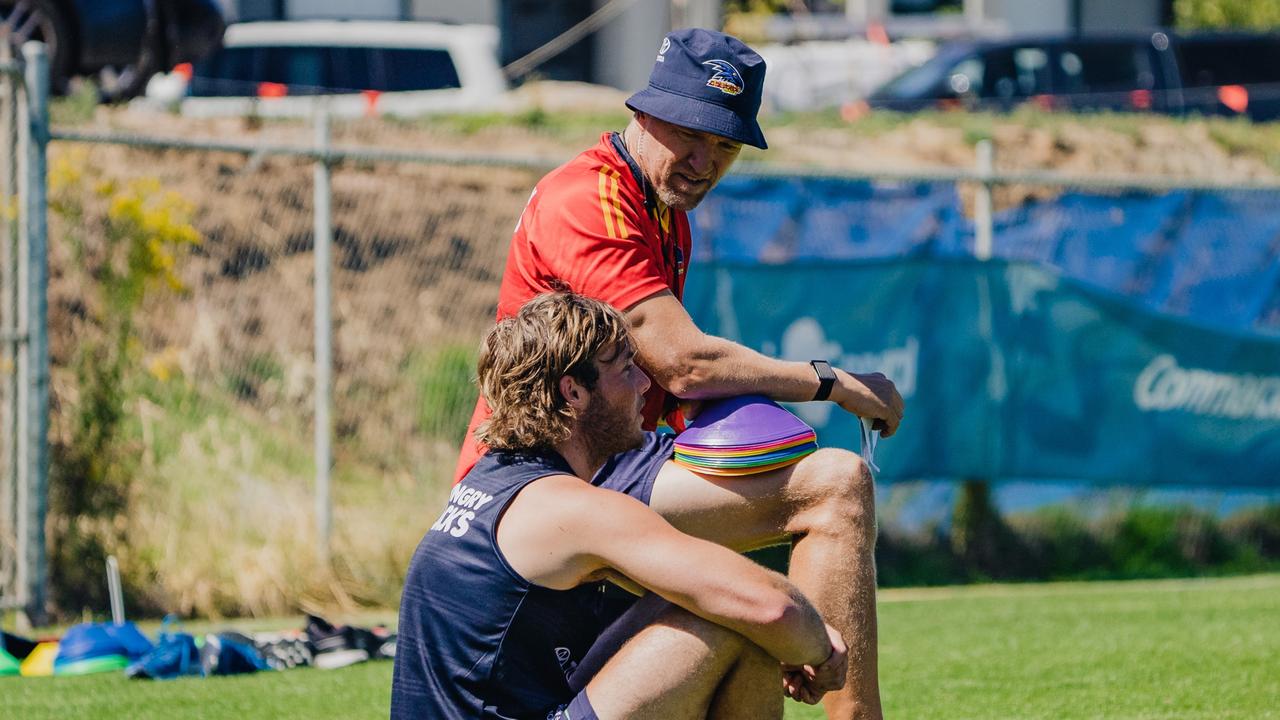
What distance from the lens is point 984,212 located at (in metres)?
9.61

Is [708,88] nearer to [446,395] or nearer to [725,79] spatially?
[725,79]

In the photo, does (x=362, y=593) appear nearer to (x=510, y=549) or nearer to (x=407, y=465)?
(x=407, y=465)

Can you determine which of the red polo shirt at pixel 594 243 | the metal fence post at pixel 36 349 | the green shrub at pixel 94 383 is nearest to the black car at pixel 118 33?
the green shrub at pixel 94 383

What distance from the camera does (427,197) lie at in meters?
12.7

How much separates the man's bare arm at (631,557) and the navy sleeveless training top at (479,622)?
56 millimetres

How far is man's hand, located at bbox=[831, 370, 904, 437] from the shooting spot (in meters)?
4.27

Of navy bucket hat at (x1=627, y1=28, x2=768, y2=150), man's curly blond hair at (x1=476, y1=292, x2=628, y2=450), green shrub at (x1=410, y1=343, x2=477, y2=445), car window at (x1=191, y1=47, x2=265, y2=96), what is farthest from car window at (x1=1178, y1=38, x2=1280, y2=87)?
man's curly blond hair at (x1=476, y1=292, x2=628, y2=450)

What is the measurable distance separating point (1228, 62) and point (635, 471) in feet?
56.1

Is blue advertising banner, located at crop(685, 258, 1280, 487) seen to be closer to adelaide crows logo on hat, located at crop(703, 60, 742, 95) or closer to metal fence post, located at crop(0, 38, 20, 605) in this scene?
metal fence post, located at crop(0, 38, 20, 605)

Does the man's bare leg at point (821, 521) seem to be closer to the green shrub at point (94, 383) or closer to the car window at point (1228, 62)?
the green shrub at point (94, 383)

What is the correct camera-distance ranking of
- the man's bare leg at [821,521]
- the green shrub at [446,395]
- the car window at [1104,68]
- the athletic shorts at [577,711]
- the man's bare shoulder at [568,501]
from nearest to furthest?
the man's bare shoulder at [568,501], the athletic shorts at [577,711], the man's bare leg at [821,521], the green shrub at [446,395], the car window at [1104,68]

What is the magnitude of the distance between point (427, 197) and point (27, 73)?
17.6ft

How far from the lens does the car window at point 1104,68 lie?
18703 millimetres

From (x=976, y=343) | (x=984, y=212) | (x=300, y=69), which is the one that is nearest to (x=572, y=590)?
(x=976, y=343)
